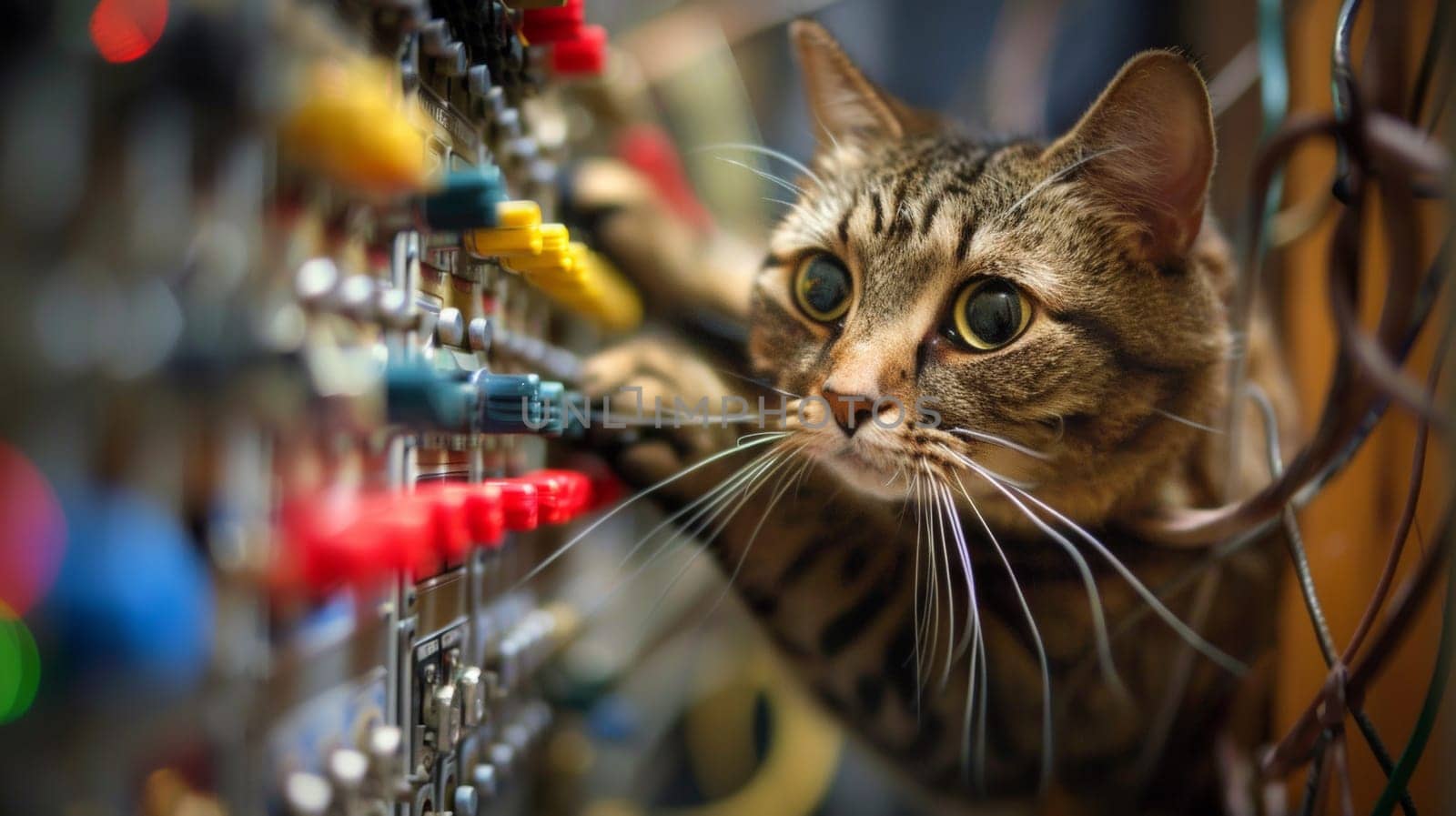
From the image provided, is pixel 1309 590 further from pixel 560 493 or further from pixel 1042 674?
pixel 560 493

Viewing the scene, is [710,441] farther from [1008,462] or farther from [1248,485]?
[1248,485]

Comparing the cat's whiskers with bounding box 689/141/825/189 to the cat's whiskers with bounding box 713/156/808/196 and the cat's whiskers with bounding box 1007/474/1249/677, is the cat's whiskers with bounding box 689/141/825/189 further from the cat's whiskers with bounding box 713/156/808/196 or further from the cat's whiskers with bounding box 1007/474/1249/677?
the cat's whiskers with bounding box 1007/474/1249/677

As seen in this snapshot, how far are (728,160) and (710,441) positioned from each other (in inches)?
10.6

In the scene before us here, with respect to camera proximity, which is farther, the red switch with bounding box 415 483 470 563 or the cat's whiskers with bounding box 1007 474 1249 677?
the cat's whiskers with bounding box 1007 474 1249 677

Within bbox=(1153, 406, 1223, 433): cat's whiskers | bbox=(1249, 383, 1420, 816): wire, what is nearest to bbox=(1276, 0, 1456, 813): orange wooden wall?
bbox=(1249, 383, 1420, 816): wire

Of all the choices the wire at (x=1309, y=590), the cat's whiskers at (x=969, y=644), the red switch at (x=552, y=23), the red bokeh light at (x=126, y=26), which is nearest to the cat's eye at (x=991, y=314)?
the cat's whiskers at (x=969, y=644)

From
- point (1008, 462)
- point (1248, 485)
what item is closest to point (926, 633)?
point (1008, 462)

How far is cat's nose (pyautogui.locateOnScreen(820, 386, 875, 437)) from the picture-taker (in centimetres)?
52

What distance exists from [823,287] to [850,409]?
12 centimetres

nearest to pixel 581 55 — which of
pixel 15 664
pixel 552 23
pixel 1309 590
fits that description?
pixel 552 23

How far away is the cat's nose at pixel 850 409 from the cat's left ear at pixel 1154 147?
0.70ft

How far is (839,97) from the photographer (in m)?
0.63

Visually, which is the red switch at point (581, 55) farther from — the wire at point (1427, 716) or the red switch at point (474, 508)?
the wire at point (1427, 716)

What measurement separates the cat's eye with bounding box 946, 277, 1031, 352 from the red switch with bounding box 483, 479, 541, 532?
0.30m
